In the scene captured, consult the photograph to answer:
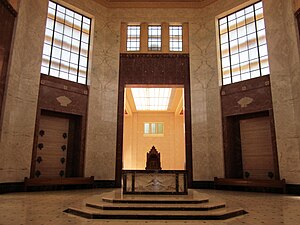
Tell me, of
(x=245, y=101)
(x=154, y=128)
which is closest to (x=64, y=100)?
(x=245, y=101)

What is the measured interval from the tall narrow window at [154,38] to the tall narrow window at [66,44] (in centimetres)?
312

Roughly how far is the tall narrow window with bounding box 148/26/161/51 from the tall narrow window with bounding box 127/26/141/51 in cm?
57

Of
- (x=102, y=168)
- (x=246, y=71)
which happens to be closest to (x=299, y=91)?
(x=246, y=71)

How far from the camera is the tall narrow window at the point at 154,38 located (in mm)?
12492

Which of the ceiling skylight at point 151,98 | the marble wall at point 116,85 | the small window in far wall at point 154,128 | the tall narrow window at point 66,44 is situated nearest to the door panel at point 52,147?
the marble wall at point 116,85

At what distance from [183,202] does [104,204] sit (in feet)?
6.10

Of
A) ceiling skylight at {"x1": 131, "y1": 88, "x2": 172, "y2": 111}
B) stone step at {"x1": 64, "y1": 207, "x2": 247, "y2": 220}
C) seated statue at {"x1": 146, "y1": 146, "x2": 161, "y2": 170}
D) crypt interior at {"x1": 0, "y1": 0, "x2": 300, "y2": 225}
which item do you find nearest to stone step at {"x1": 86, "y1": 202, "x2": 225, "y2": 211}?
stone step at {"x1": 64, "y1": 207, "x2": 247, "y2": 220}

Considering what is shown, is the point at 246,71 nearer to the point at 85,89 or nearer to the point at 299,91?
the point at 299,91

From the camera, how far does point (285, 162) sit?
894cm

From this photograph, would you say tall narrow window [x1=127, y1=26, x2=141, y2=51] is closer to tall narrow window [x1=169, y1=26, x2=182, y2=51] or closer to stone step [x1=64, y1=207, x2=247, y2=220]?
tall narrow window [x1=169, y1=26, x2=182, y2=51]

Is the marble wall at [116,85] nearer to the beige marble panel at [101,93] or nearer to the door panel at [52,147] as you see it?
the beige marble panel at [101,93]

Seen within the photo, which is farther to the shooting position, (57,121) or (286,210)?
(57,121)

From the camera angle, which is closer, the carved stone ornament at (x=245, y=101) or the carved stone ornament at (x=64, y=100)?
the carved stone ornament at (x=245, y=101)

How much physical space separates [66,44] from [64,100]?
8.78ft
